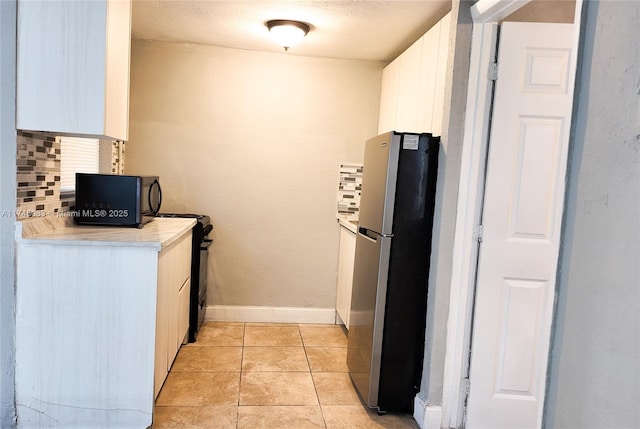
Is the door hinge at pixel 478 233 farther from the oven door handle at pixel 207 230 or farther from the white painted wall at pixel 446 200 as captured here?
the oven door handle at pixel 207 230

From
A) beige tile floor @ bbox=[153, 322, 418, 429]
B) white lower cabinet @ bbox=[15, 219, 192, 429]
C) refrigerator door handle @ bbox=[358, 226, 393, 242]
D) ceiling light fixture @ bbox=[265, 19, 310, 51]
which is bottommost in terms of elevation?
beige tile floor @ bbox=[153, 322, 418, 429]

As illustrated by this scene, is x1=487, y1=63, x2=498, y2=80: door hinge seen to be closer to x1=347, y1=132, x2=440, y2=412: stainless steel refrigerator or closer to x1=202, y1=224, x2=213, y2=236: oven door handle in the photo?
x1=347, y1=132, x2=440, y2=412: stainless steel refrigerator

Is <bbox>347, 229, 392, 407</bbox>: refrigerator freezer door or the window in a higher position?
the window

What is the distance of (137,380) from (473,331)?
167 centimetres

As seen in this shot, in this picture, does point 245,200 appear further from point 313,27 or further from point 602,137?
point 602,137

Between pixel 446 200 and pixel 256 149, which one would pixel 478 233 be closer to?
pixel 446 200

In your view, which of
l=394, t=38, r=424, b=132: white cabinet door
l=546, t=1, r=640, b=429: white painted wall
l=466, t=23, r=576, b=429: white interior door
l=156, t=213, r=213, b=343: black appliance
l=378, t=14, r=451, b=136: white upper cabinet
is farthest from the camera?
l=156, t=213, r=213, b=343: black appliance

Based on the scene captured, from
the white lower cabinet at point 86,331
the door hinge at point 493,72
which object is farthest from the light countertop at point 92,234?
the door hinge at point 493,72

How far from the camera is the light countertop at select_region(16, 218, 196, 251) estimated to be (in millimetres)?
2053

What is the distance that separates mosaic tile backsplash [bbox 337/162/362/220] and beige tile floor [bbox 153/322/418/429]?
1.06 metres

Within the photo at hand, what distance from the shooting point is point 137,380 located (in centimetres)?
213

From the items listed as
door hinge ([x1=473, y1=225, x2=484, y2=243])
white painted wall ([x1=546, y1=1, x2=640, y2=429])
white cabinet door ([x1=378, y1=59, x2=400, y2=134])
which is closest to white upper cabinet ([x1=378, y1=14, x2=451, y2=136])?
white cabinet door ([x1=378, y1=59, x2=400, y2=134])

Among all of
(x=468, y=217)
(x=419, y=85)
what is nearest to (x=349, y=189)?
(x=419, y=85)

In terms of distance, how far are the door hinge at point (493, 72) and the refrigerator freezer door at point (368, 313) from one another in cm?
94
